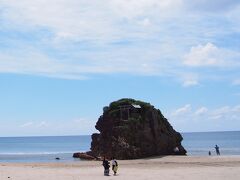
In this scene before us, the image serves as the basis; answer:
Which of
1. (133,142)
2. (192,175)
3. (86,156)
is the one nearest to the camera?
(192,175)

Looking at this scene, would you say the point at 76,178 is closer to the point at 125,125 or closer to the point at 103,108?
the point at 125,125

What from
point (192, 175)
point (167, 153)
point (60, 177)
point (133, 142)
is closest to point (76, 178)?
point (60, 177)

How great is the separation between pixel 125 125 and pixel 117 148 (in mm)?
3052

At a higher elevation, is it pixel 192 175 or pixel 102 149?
pixel 102 149

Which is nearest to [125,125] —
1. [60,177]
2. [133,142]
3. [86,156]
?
[133,142]

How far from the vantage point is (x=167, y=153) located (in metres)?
63.5

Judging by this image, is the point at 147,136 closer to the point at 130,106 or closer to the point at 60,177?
the point at 130,106

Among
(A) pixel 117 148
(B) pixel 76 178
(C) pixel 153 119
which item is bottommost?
(B) pixel 76 178

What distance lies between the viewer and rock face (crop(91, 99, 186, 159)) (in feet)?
196

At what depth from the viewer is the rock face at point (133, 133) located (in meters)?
59.7

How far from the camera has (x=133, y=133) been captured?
→ 5969 centimetres

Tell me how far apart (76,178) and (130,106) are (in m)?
29.0

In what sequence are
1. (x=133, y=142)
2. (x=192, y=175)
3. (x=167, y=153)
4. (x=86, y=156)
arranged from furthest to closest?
(x=86, y=156), (x=167, y=153), (x=133, y=142), (x=192, y=175)

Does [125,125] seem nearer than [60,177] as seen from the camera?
No
